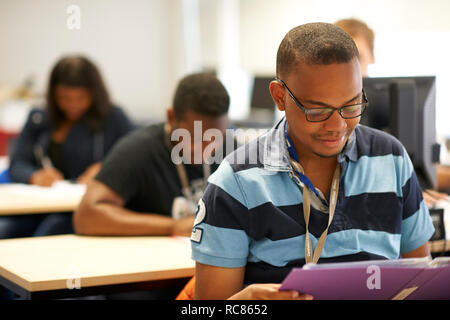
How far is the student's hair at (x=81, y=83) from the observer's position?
3.28m

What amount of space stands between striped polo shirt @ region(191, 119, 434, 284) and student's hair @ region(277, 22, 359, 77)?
200mm

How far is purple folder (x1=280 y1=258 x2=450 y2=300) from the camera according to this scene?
1058mm

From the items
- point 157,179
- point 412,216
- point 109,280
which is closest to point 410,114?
point 412,216

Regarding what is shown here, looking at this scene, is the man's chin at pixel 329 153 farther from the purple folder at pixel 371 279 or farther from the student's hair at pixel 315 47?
the purple folder at pixel 371 279

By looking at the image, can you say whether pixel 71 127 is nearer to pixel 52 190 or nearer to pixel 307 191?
pixel 52 190

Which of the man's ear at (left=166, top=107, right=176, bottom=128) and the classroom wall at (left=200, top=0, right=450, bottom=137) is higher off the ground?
the classroom wall at (left=200, top=0, right=450, bottom=137)

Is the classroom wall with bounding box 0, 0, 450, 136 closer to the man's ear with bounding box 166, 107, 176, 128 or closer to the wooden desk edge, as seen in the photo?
the man's ear with bounding box 166, 107, 176, 128

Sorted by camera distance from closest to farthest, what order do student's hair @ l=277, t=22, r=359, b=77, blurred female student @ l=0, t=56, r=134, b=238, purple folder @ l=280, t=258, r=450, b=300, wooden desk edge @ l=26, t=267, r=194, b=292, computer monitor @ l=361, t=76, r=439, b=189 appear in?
1. purple folder @ l=280, t=258, r=450, b=300
2. student's hair @ l=277, t=22, r=359, b=77
3. wooden desk edge @ l=26, t=267, r=194, b=292
4. computer monitor @ l=361, t=76, r=439, b=189
5. blurred female student @ l=0, t=56, r=134, b=238

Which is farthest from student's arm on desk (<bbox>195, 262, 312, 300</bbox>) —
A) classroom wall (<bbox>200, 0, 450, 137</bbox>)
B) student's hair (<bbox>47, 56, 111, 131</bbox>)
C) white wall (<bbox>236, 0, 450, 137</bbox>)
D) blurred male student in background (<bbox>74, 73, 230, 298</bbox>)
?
white wall (<bbox>236, 0, 450, 137</bbox>)

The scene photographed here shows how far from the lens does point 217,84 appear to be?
1951 mm

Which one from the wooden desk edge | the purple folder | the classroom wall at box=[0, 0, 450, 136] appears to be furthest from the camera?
the classroom wall at box=[0, 0, 450, 136]

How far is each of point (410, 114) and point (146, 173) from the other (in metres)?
0.98

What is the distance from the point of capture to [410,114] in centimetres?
Result: 205

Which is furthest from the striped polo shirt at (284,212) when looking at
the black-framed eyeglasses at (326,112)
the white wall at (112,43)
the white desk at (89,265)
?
the white wall at (112,43)
